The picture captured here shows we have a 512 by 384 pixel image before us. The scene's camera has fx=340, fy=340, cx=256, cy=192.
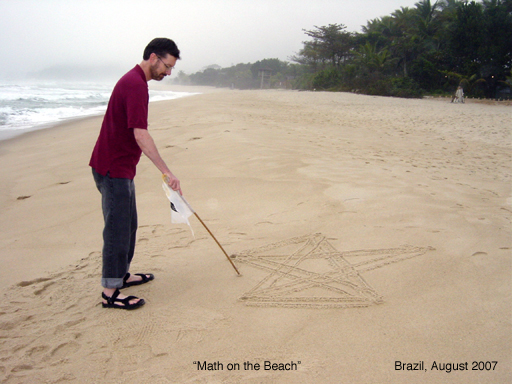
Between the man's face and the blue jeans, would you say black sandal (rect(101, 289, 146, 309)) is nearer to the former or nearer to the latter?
the blue jeans

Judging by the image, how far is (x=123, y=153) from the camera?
2.12 m

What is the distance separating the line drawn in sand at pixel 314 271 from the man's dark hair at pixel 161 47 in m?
1.60

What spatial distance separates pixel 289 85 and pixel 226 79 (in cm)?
3715

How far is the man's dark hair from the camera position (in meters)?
2.08

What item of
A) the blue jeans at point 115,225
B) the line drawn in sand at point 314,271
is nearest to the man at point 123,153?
the blue jeans at point 115,225

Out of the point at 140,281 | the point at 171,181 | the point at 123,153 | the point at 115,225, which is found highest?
the point at 123,153

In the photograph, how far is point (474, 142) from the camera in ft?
25.3

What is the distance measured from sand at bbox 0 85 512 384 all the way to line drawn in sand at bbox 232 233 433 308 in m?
0.01

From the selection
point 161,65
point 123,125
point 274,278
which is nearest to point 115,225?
point 123,125

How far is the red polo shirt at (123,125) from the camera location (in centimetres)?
200

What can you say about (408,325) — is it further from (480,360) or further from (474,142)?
(474,142)

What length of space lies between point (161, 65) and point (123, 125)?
44cm

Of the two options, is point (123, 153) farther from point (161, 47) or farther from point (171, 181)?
point (161, 47)

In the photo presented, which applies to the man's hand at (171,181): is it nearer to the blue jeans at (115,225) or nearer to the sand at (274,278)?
the blue jeans at (115,225)
